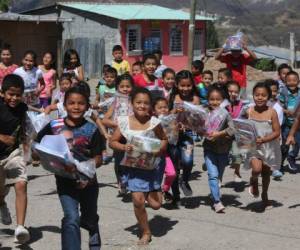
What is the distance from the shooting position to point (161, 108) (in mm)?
6742

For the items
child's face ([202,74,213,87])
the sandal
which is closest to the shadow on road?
the sandal

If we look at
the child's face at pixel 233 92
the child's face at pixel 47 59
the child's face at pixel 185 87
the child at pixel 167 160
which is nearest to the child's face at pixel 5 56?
the child's face at pixel 47 59

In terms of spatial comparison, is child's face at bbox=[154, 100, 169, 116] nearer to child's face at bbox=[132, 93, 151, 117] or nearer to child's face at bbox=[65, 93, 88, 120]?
child's face at bbox=[132, 93, 151, 117]

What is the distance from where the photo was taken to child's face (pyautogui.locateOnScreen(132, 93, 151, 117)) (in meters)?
5.78

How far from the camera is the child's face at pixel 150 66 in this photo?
810 centimetres

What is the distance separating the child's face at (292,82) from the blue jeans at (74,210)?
4.69 m

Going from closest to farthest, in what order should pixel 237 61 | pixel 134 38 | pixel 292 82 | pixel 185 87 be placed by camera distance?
pixel 185 87
pixel 292 82
pixel 237 61
pixel 134 38

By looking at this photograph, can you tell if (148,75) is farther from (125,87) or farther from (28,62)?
(28,62)

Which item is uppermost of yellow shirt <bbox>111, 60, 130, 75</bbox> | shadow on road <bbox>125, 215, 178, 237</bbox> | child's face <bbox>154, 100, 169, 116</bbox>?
yellow shirt <bbox>111, 60, 130, 75</bbox>

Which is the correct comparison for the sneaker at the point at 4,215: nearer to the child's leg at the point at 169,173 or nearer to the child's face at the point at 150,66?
the child's leg at the point at 169,173

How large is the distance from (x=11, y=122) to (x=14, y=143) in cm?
22

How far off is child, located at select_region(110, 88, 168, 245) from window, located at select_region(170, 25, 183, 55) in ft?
112

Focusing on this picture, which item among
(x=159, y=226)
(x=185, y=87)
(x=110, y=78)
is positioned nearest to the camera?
(x=159, y=226)

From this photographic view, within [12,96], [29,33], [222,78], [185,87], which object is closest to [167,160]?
[185,87]
